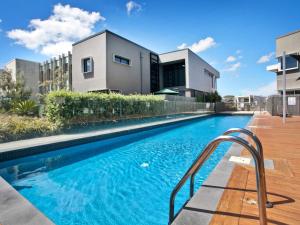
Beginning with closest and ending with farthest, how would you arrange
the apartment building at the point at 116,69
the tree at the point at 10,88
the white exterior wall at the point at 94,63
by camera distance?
the tree at the point at 10,88
the white exterior wall at the point at 94,63
the apartment building at the point at 116,69

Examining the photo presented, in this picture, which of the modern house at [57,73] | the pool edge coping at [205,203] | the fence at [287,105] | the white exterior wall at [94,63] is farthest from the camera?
the modern house at [57,73]

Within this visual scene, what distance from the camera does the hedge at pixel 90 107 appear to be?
8859 millimetres

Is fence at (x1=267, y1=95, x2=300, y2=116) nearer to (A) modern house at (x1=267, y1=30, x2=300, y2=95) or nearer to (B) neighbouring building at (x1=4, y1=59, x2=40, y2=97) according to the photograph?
(A) modern house at (x1=267, y1=30, x2=300, y2=95)

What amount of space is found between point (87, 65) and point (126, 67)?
376 centimetres

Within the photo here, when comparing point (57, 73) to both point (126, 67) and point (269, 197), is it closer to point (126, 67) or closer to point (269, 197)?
point (126, 67)

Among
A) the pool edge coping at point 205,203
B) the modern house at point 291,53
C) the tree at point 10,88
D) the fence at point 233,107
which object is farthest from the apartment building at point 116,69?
the pool edge coping at point 205,203

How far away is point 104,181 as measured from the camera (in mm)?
4059

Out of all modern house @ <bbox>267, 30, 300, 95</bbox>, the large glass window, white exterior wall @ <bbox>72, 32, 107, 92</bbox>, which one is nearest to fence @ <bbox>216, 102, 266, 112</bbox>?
the large glass window

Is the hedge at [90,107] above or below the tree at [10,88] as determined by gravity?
below

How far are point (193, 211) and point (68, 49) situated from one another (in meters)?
26.1

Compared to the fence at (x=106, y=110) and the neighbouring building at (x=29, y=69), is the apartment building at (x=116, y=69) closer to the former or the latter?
the neighbouring building at (x=29, y=69)

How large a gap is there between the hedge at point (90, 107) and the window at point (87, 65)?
6601 millimetres

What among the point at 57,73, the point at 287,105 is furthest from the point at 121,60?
the point at 287,105

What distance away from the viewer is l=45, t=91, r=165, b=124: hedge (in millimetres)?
8859
